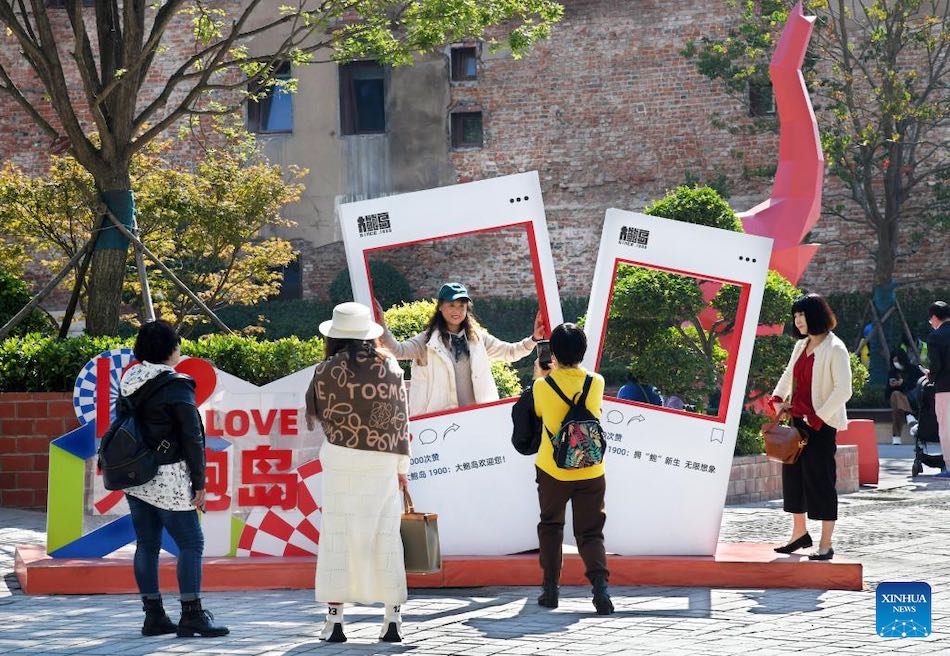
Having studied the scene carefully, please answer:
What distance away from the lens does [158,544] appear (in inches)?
257

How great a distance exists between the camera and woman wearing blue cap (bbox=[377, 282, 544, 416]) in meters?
7.88

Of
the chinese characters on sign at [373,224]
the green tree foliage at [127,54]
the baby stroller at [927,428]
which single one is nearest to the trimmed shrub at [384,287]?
the green tree foliage at [127,54]

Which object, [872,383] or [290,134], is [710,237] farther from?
[290,134]

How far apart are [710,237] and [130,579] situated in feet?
12.0

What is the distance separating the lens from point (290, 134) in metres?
28.1

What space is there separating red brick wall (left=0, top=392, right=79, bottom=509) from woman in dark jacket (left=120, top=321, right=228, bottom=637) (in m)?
4.46

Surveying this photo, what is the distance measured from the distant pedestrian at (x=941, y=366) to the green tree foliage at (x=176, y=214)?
8676 mm

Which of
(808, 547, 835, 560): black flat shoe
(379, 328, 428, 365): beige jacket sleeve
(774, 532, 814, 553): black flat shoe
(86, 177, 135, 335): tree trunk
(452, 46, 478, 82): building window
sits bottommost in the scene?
(808, 547, 835, 560): black flat shoe

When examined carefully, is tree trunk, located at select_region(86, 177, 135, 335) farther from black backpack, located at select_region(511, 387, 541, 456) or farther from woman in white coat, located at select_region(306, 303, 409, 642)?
woman in white coat, located at select_region(306, 303, 409, 642)

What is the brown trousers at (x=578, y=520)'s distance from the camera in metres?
6.85

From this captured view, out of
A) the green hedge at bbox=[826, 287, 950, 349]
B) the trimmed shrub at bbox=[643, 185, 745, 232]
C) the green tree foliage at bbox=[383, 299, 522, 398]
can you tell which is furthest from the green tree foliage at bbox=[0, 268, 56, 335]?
the green hedge at bbox=[826, 287, 950, 349]

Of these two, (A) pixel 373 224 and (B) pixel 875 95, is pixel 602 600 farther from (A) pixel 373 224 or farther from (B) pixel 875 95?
(B) pixel 875 95

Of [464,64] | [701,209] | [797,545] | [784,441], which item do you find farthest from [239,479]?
[464,64]

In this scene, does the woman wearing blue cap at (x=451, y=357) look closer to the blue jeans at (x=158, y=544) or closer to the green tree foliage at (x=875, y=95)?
the blue jeans at (x=158, y=544)
